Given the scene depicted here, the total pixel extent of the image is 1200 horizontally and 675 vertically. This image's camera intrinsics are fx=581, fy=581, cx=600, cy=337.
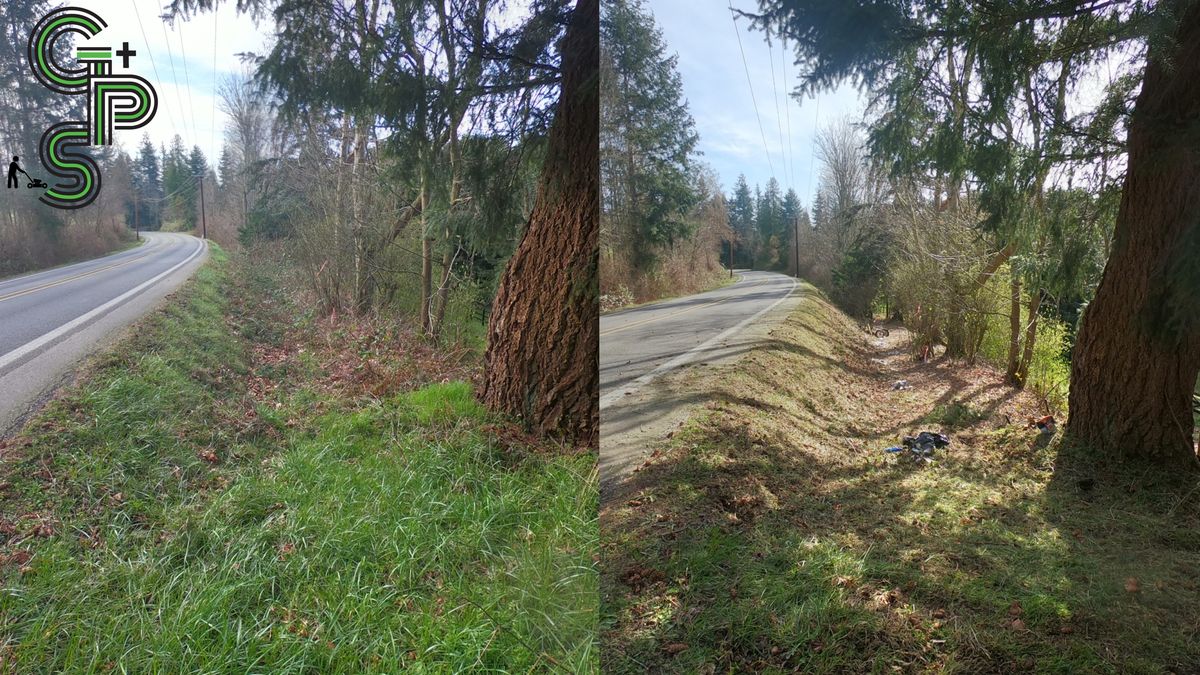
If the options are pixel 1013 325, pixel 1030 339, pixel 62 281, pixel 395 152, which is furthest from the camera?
pixel 1013 325

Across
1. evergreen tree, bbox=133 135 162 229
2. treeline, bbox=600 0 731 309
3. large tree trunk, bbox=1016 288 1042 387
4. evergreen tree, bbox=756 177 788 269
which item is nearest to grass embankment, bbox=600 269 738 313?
treeline, bbox=600 0 731 309

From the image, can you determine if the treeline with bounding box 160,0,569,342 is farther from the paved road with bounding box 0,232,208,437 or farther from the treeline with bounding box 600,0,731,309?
the treeline with bounding box 600,0,731,309

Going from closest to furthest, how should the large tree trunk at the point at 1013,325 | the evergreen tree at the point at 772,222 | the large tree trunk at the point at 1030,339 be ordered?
1. the evergreen tree at the point at 772,222
2. the large tree trunk at the point at 1013,325
3. the large tree trunk at the point at 1030,339

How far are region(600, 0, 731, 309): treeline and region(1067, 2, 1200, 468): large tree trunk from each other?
0.84 metres

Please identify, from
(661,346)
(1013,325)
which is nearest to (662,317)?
(661,346)

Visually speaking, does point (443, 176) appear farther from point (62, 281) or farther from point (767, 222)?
point (767, 222)

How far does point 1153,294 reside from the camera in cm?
119

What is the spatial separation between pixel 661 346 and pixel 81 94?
149 centimetres

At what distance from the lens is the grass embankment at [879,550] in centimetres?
99

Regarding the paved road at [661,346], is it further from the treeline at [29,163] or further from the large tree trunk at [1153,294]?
the treeline at [29,163]

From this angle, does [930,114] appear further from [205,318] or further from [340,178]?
[205,318]

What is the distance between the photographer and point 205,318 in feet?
5.27

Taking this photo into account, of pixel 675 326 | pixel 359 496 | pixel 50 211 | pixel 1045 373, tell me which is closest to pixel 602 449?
pixel 675 326

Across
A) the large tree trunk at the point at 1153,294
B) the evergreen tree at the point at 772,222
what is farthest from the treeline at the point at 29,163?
the large tree trunk at the point at 1153,294
